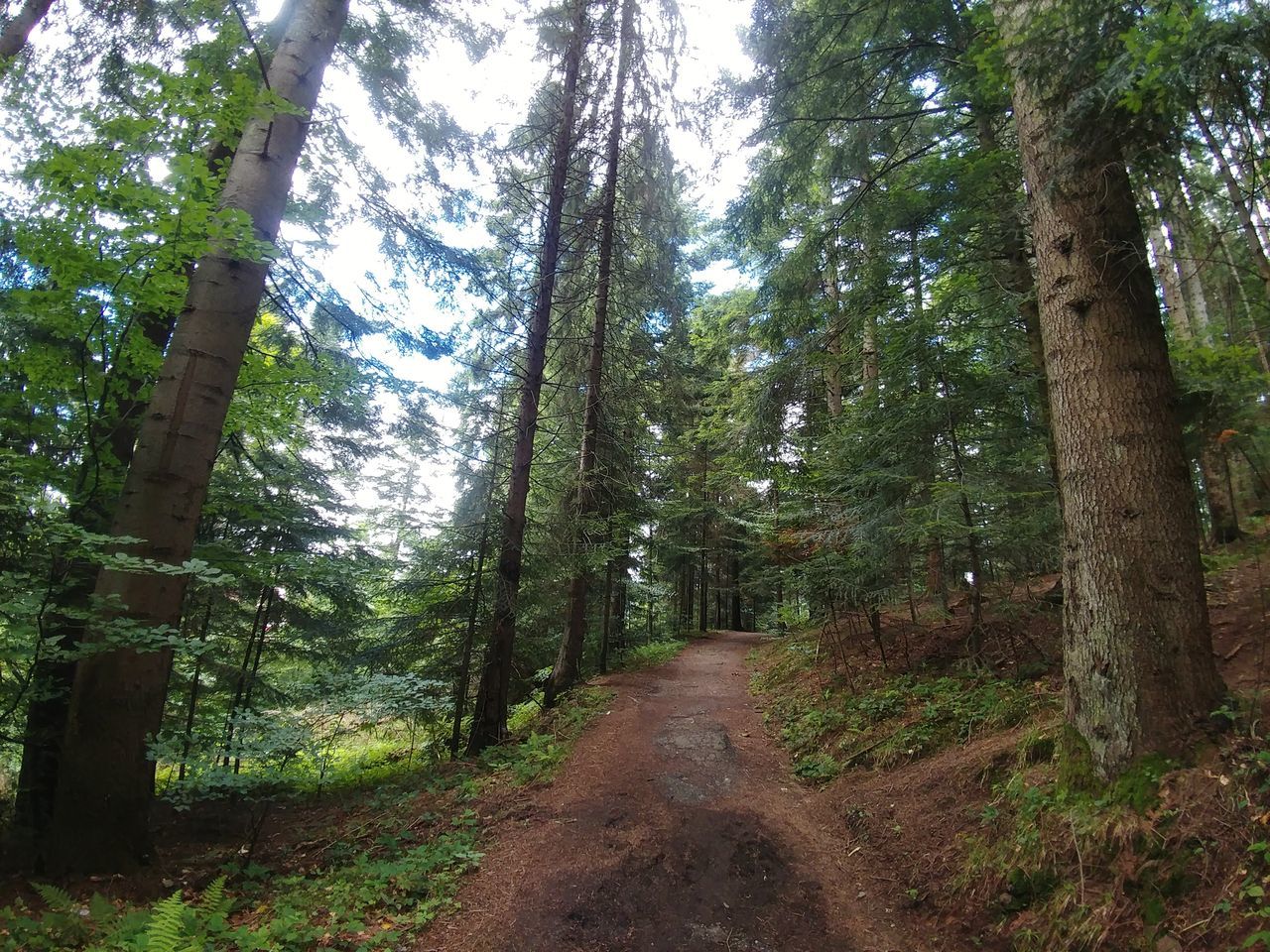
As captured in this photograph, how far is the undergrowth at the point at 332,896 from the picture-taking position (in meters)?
2.79

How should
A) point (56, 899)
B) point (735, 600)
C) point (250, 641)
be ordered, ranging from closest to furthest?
1. point (56, 899)
2. point (250, 641)
3. point (735, 600)

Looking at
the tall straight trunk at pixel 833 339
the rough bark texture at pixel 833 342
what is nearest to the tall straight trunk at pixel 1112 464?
the tall straight trunk at pixel 833 339

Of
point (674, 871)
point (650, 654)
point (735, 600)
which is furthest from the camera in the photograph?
point (735, 600)

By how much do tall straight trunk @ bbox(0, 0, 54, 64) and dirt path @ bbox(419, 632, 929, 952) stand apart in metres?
8.60

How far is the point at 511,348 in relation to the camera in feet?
29.3

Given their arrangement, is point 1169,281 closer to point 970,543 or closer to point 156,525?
point 970,543

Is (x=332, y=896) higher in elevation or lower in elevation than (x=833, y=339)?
lower

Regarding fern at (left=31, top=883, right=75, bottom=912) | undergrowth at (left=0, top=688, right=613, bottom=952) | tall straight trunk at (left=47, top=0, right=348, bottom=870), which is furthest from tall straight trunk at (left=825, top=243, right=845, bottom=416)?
fern at (left=31, top=883, right=75, bottom=912)

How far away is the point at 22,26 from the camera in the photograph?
5.40 m

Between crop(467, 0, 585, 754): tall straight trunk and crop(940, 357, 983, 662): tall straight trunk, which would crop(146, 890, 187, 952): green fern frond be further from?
crop(940, 357, 983, 662): tall straight trunk

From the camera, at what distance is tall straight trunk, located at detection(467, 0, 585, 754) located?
24.8 ft

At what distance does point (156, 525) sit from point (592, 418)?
785cm

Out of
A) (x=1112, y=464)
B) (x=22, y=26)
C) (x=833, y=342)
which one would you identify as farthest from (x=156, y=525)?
(x=833, y=342)

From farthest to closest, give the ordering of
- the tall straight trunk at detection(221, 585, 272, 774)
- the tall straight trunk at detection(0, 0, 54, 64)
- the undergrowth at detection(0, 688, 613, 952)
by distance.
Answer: the tall straight trunk at detection(221, 585, 272, 774) < the tall straight trunk at detection(0, 0, 54, 64) < the undergrowth at detection(0, 688, 613, 952)
